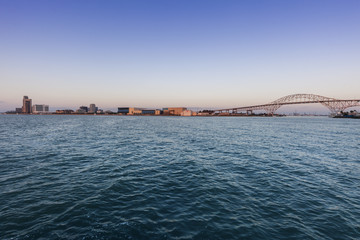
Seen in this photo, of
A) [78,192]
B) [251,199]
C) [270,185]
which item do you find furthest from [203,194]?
[78,192]

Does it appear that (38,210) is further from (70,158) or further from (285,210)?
(285,210)

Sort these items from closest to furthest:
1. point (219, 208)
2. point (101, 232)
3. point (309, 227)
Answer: point (101, 232), point (309, 227), point (219, 208)

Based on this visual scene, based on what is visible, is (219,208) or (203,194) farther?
(203,194)

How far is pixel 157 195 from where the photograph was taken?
1059 centimetres

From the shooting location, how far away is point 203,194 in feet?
35.4

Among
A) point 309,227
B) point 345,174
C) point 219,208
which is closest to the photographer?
point 309,227

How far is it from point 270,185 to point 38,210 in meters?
14.7

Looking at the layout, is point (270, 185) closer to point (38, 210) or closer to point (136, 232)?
point (136, 232)

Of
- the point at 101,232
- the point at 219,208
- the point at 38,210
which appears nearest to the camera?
the point at 101,232

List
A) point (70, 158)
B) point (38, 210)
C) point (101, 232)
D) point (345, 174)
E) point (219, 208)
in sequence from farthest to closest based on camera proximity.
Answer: point (70, 158)
point (345, 174)
point (219, 208)
point (38, 210)
point (101, 232)

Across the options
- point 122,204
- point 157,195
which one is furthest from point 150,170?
point 122,204

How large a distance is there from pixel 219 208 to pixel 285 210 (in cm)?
363

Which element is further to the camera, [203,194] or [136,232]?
[203,194]

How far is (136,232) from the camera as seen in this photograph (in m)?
7.01
